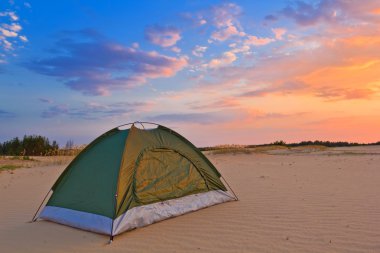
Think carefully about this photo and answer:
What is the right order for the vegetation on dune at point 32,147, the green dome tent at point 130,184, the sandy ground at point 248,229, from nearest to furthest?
the sandy ground at point 248,229 < the green dome tent at point 130,184 < the vegetation on dune at point 32,147

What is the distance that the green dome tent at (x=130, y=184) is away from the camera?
6.61 metres

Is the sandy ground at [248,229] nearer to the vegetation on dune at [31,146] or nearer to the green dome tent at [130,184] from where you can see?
the green dome tent at [130,184]

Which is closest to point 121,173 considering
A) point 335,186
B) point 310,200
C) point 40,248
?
point 40,248

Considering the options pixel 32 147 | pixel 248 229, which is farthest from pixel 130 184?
pixel 32 147

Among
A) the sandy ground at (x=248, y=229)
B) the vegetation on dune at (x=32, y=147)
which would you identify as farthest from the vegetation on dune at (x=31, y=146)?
the sandy ground at (x=248, y=229)

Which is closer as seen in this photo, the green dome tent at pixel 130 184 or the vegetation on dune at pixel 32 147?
the green dome tent at pixel 130 184

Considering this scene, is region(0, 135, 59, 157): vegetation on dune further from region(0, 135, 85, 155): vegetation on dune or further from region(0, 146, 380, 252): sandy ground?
region(0, 146, 380, 252): sandy ground

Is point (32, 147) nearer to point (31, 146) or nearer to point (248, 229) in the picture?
point (31, 146)

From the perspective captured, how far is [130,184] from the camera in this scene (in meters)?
6.90

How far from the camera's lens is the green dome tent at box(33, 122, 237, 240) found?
21.7ft

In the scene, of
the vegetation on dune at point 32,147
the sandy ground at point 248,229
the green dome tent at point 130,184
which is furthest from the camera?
the vegetation on dune at point 32,147

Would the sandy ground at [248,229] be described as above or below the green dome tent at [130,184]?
below

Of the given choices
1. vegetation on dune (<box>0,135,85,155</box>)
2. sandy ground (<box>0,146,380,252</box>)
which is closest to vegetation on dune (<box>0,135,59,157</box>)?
vegetation on dune (<box>0,135,85,155</box>)

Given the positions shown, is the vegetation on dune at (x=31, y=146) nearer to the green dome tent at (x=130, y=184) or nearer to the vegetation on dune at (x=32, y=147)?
the vegetation on dune at (x=32, y=147)
